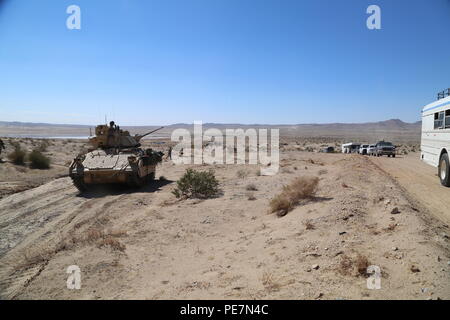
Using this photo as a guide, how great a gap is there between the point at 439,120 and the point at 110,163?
39.5 ft

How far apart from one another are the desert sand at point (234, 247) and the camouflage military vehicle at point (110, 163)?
2180 millimetres

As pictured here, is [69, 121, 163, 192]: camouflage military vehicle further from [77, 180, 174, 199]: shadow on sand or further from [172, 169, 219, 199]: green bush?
[172, 169, 219, 199]: green bush

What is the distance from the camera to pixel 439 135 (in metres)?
12.4

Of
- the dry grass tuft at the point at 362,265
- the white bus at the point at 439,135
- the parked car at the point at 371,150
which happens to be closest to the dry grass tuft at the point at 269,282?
the dry grass tuft at the point at 362,265

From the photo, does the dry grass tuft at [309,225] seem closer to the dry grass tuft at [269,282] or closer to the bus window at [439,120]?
the dry grass tuft at [269,282]

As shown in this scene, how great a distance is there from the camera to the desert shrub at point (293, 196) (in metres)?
9.91

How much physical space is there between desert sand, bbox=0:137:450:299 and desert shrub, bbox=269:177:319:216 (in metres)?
0.35

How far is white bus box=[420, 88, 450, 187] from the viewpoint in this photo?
38.1 feet
